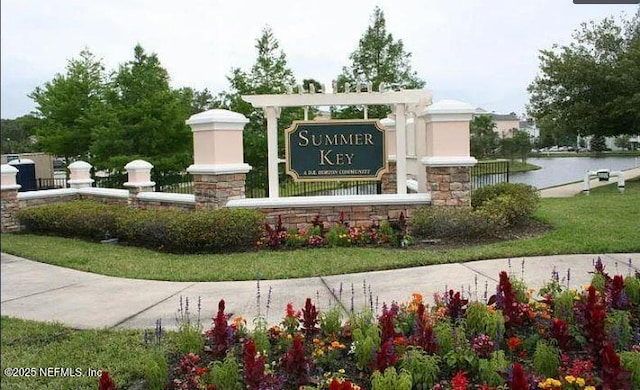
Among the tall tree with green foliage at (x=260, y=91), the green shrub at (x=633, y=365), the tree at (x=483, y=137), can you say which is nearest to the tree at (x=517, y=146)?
the tree at (x=483, y=137)

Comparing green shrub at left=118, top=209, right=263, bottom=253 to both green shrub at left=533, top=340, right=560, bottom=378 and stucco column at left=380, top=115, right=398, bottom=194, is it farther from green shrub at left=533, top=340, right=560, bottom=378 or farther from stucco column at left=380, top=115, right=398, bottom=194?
green shrub at left=533, top=340, right=560, bottom=378

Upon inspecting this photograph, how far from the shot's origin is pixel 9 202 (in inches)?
479

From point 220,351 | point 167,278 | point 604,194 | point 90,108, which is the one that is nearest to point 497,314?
point 220,351

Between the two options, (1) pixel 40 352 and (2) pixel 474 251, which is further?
(2) pixel 474 251

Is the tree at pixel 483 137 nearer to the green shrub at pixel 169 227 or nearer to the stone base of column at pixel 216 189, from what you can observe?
the stone base of column at pixel 216 189

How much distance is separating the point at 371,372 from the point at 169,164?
16.0 meters

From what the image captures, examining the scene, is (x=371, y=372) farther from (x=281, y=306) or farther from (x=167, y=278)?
(x=167, y=278)

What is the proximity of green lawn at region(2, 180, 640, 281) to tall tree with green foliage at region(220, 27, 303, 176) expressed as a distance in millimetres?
8175

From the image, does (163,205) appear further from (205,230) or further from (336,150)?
(336,150)

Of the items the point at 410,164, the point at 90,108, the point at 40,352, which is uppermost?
the point at 90,108

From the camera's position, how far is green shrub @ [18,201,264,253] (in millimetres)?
8766

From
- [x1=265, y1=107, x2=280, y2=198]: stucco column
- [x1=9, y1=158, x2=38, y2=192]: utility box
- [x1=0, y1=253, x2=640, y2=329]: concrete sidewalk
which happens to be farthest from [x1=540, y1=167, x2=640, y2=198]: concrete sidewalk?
[x1=9, y1=158, x2=38, y2=192]: utility box

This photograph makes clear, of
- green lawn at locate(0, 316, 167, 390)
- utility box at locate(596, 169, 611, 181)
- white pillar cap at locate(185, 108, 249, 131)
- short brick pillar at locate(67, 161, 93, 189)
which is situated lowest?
green lawn at locate(0, 316, 167, 390)

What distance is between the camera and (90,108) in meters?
21.8
